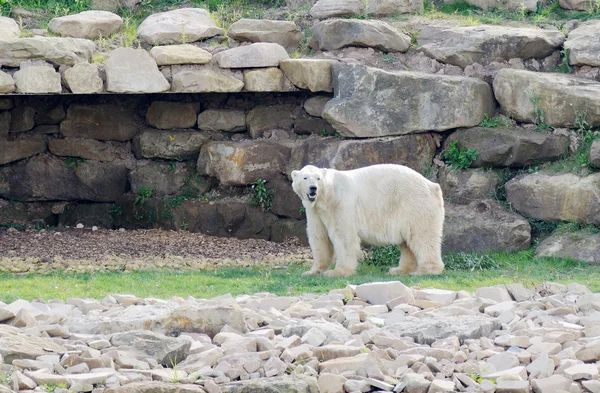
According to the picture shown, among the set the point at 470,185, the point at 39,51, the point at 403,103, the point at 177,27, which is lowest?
the point at 470,185

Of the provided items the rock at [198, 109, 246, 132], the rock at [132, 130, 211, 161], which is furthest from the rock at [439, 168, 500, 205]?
the rock at [132, 130, 211, 161]

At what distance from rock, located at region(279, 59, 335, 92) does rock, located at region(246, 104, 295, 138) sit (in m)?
1.15

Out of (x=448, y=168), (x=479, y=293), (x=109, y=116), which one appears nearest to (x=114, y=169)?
(x=109, y=116)

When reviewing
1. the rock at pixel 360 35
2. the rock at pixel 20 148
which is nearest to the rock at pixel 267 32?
the rock at pixel 360 35

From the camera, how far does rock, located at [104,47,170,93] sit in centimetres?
1291

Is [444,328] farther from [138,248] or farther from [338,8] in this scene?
[338,8]

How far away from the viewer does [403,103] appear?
42.9 ft

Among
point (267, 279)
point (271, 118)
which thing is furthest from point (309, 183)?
point (271, 118)

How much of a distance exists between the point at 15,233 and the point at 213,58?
13.0 ft

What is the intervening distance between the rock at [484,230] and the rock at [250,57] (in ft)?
11.0

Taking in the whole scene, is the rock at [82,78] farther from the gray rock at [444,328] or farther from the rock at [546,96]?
the gray rock at [444,328]

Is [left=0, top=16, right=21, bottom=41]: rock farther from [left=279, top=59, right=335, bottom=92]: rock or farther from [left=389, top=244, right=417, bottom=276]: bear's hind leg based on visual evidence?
[left=389, top=244, right=417, bottom=276]: bear's hind leg

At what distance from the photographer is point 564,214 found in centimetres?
1214

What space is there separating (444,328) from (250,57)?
7.39 metres
